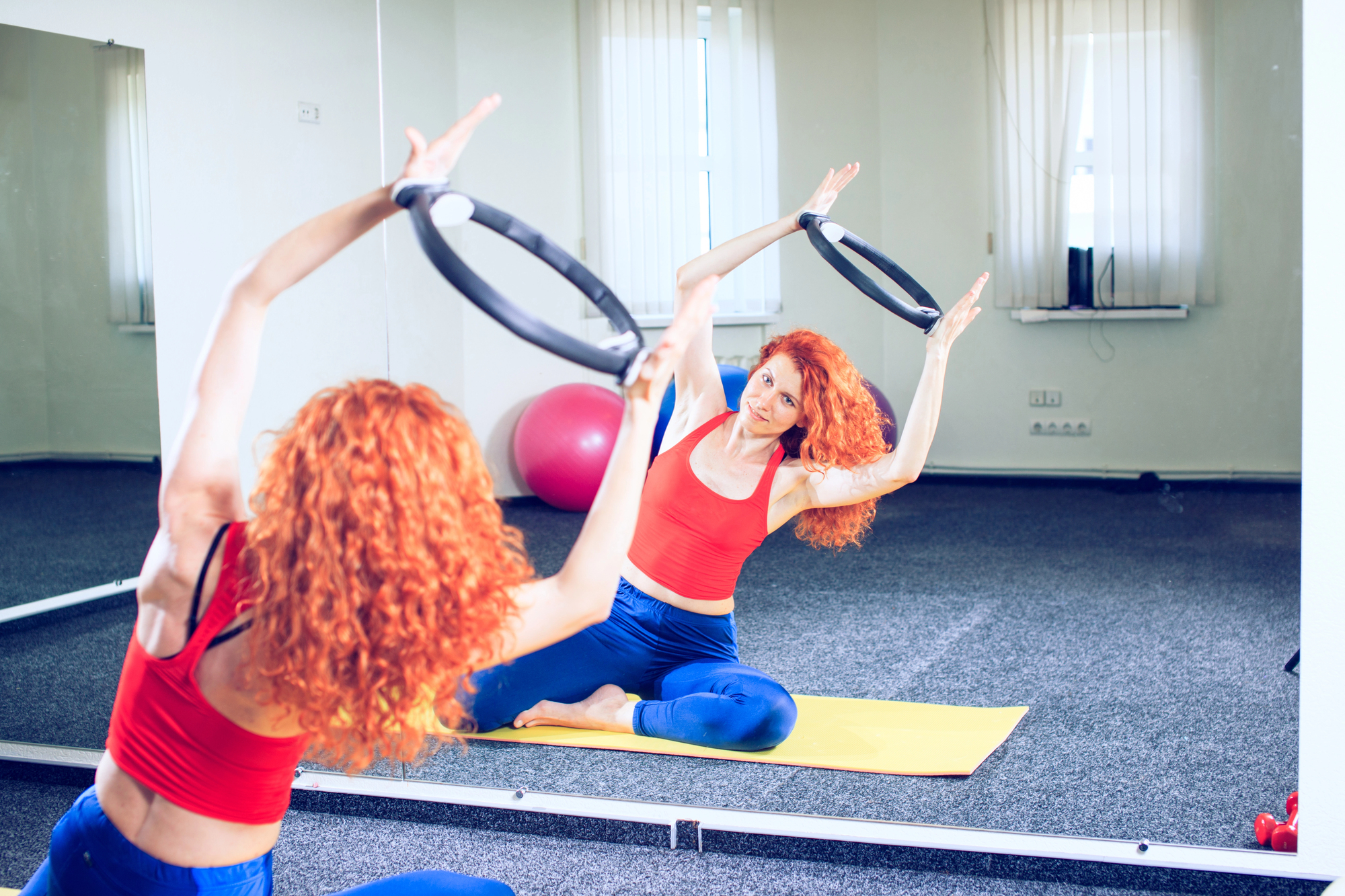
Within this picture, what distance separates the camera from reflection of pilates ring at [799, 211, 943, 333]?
2.18 m

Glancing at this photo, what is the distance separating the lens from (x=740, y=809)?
2.24 meters

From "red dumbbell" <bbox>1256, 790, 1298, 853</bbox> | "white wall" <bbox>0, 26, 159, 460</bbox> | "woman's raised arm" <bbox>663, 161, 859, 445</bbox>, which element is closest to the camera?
"red dumbbell" <bbox>1256, 790, 1298, 853</bbox>

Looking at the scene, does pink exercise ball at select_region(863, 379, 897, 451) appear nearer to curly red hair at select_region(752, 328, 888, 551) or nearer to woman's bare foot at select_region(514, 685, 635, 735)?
curly red hair at select_region(752, 328, 888, 551)

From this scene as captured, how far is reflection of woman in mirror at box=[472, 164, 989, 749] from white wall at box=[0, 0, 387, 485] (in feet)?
2.55

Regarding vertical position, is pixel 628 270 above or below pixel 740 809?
above

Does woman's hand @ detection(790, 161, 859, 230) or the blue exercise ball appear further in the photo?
the blue exercise ball

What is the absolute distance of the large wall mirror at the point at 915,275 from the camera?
7.84ft

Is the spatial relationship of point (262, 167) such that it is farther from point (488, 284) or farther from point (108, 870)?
point (108, 870)

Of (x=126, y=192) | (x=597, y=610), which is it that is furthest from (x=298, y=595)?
(x=126, y=192)

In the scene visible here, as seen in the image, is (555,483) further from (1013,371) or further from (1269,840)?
(1269,840)

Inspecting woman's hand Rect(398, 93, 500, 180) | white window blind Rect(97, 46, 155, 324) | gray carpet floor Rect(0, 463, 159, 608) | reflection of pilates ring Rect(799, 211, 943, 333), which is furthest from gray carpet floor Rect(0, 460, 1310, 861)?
woman's hand Rect(398, 93, 500, 180)

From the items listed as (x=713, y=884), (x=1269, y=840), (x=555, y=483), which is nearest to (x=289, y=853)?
(x=713, y=884)

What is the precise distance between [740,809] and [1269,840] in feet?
3.48

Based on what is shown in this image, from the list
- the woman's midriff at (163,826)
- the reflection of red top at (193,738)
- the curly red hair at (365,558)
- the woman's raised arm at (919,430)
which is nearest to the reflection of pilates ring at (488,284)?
the curly red hair at (365,558)
